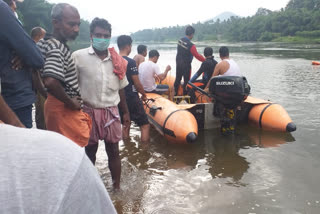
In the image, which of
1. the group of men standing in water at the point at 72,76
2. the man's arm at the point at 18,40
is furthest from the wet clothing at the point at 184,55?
the man's arm at the point at 18,40

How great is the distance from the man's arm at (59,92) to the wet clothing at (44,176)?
1841 mm

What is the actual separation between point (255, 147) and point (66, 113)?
3838 millimetres

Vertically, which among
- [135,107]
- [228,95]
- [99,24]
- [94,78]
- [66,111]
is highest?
[99,24]

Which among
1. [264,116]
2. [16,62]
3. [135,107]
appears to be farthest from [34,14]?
[16,62]

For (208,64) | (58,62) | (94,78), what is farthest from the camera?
(208,64)

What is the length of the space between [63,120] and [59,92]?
0.30 m

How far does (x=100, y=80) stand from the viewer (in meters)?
2.93

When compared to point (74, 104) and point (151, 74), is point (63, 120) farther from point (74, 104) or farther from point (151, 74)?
point (151, 74)

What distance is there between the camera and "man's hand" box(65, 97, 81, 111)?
102 inches

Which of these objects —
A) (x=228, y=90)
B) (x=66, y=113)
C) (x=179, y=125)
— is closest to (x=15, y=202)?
(x=66, y=113)

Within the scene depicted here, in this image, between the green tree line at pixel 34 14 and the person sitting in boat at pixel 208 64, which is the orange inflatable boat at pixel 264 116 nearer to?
the person sitting in boat at pixel 208 64

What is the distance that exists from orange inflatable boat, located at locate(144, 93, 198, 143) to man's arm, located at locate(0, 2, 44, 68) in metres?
3.21

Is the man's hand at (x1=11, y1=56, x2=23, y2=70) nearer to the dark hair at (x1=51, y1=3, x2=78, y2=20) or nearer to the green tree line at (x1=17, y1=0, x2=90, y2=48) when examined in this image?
the dark hair at (x1=51, y1=3, x2=78, y2=20)

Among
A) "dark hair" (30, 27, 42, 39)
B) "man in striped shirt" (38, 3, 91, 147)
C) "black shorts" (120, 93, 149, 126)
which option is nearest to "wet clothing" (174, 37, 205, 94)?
"black shorts" (120, 93, 149, 126)
